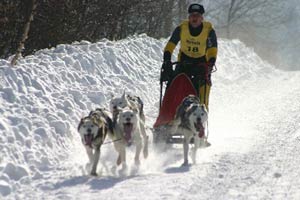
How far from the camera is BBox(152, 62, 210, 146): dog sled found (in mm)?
8875

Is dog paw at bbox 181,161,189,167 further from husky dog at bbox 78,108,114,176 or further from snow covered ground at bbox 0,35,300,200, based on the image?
husky dog at bbox 78,108,114,176

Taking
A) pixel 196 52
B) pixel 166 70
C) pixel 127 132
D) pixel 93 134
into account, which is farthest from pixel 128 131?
pixel 196 52

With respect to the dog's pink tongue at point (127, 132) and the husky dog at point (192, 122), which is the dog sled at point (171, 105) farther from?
the dog's pink tongue at point (127, 132)

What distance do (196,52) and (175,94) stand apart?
2.64 ft

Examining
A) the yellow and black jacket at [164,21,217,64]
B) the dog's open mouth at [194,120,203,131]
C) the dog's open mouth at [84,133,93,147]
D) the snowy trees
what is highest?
the snowy trees

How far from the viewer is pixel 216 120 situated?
39.1 ft

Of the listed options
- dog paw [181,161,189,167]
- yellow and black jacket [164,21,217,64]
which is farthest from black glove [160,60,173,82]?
dog paw [181,161,189,167]

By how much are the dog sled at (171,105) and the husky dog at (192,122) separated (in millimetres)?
535

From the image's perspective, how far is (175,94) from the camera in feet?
29.5

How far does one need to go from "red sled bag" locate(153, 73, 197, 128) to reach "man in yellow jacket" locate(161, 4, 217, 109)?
4.2 inches

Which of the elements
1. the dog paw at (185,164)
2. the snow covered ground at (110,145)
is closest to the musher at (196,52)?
the snow covered ground at (110,145)

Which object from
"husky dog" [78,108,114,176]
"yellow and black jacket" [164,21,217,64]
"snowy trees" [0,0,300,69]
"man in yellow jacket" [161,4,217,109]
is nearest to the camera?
"husky dog" [78,108,114,176]

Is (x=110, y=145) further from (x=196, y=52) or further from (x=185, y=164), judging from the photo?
(x=196, y=52)

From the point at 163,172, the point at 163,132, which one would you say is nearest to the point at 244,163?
the point at 163,172
